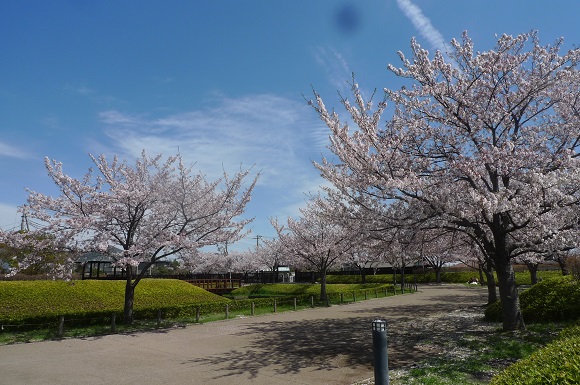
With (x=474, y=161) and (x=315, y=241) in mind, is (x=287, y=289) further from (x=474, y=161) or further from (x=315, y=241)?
(x=474, y=161)

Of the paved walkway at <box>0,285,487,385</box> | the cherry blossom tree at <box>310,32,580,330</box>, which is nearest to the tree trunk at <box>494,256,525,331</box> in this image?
the cherry blossom tree at <box>310,32,580,330</box>

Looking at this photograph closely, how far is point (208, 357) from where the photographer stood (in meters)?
9.52

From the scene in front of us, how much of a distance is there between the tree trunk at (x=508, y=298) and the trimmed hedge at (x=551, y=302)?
6.36 feet

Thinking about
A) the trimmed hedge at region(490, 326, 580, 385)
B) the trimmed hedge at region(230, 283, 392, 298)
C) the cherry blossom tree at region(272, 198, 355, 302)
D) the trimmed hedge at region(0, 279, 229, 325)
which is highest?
the cherry blossom tree at region(272, 198, 355, 302)

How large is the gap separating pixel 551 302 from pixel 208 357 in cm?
1107

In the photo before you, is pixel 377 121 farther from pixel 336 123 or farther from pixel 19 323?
pixel 19 323

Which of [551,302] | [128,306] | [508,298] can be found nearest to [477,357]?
[508,298]

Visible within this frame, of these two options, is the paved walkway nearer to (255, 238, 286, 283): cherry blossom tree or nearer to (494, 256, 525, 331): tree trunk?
(494, 256, 525, 331): tree trunk

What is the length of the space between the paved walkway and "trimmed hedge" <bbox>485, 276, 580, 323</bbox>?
4272mm

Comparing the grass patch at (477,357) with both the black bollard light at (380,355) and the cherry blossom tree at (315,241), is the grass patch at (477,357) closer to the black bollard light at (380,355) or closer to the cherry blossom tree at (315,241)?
the black bollard light at (380,355)

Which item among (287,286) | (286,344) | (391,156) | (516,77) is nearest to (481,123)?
(516,77)

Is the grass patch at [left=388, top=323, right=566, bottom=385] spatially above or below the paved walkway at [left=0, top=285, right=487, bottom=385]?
above

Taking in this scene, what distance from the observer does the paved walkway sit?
Answer: 763 cm

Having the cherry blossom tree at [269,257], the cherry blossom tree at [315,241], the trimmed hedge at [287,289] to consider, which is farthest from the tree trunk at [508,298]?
the cherry blossom tree at [269,257]
